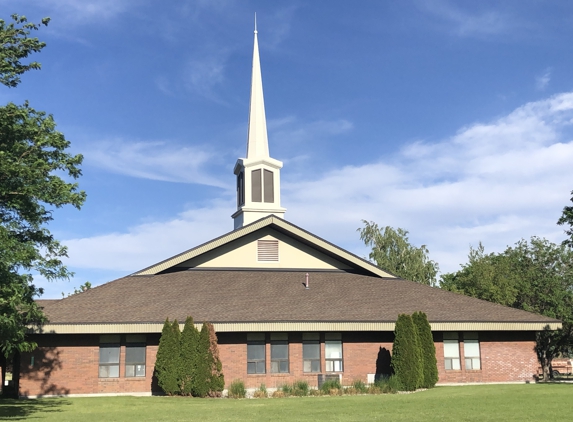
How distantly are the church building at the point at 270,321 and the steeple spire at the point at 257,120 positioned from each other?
5.81 m

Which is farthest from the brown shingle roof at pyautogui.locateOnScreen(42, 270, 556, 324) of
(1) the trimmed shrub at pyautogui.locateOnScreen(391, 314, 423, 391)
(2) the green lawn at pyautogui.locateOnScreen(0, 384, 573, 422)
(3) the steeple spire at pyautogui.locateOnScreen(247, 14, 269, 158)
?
(3) the steeple spire at pyautogui.locateOnScreen(247, 14, 269, 158)

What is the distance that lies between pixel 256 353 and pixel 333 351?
3.30 meters

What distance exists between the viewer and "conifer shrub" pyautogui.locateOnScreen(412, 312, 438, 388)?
83.3 ft

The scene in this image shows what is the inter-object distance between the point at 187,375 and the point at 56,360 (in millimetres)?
5329

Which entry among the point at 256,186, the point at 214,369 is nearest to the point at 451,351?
the point at 214,369

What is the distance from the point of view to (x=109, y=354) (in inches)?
1005

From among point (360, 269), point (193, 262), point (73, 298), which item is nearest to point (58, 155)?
point (73, 298)

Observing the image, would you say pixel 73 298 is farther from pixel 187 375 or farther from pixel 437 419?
pixel 437 419

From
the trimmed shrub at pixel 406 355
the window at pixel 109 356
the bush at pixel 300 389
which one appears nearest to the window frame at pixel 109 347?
the window at pixel 109 356

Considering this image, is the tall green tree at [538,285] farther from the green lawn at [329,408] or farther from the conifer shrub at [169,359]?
the conifer shrub at [169,359]

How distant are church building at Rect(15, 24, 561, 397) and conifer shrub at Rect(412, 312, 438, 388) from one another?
3.09 feet

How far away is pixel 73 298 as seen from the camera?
26969 millimetres

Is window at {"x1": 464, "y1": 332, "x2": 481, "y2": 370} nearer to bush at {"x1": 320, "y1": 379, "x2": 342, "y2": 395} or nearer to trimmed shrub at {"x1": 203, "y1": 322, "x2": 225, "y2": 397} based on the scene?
bush at {"x1": 320, "y1": 379, "x2": 342, "y2": 395}

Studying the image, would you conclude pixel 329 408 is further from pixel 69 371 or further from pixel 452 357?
pixel 69 371
